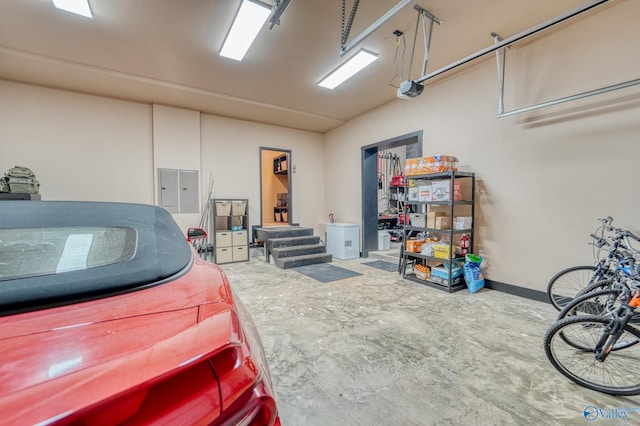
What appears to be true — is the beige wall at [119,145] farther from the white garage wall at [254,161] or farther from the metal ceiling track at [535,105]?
the metal ceiling track at [535,105]

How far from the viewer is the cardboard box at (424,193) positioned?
3.98 m

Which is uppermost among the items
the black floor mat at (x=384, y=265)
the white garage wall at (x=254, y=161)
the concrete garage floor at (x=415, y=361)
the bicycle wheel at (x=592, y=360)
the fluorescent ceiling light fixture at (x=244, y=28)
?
the fluorescent ceiling light fixture at (x=244, y=28)

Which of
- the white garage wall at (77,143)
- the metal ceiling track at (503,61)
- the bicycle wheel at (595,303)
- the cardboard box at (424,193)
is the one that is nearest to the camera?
the bicycle wheel at (595,303)

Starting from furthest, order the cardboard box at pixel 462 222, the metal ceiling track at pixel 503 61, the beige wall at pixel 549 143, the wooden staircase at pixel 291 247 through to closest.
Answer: the wooden staircase at pixel 291 247, the cardboard box at pixel 462 222, the beige wall at pixel 549 143, the metal ceiling track at pixel 503 61

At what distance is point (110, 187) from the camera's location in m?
5.00

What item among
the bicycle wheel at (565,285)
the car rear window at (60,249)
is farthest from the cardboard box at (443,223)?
the car rear window at (60,249)

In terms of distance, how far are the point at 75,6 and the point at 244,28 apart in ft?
5.45

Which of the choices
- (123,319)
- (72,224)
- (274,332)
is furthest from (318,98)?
(123,319)

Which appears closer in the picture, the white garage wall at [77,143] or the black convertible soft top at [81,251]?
→ the black convertible soft top at [81,251]

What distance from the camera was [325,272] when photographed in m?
4.79

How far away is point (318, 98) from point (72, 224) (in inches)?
186

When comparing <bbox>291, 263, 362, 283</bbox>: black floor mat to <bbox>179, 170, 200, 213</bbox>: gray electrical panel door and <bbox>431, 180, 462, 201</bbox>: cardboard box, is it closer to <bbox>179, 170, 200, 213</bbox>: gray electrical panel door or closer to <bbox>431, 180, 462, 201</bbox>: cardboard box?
<bbox>431, 180, 462, 201</bbox>: cardboard box

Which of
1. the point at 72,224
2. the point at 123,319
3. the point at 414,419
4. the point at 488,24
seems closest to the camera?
the point at 123,319

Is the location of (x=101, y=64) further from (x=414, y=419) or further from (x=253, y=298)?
(x=414, y=419)
